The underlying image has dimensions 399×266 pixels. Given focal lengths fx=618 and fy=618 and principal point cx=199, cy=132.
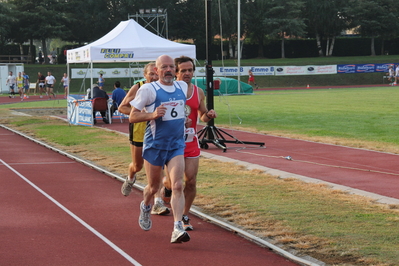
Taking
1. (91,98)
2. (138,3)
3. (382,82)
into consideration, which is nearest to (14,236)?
(91,98)

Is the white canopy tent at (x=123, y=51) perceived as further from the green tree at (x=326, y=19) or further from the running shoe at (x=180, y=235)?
the green tree at (x=326, y=19)

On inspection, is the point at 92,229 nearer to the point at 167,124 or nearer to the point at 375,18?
the point at 167,124

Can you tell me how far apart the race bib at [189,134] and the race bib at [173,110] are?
599mm

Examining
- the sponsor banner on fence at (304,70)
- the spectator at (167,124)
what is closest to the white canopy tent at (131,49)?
the spectator at (167,124)

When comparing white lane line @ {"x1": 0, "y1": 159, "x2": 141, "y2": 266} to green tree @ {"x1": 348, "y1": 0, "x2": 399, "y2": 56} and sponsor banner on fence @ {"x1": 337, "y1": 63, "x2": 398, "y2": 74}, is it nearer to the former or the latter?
sponsor banner on fence @ {"x1": 337, "y1": 63, "x2": 398, "y2": 74}

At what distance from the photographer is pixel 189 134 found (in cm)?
689

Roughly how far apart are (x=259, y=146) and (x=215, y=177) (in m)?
4.60

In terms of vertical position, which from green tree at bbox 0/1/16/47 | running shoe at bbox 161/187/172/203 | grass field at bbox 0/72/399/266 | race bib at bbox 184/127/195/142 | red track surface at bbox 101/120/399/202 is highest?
green tree at bbox 0/1/16/47

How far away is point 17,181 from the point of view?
1044 centimetres

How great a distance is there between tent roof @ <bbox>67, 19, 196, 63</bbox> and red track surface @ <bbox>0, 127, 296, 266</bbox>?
1154 centimetres

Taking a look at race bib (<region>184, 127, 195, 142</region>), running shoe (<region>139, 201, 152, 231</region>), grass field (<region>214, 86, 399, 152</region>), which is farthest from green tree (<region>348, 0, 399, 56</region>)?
running shoe (<region>139, 201, 152, 231</region>)

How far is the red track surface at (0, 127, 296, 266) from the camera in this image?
19.1 ft

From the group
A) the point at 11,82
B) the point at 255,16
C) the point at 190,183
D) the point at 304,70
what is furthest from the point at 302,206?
the point at 255,16

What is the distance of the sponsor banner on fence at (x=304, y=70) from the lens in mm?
57125
